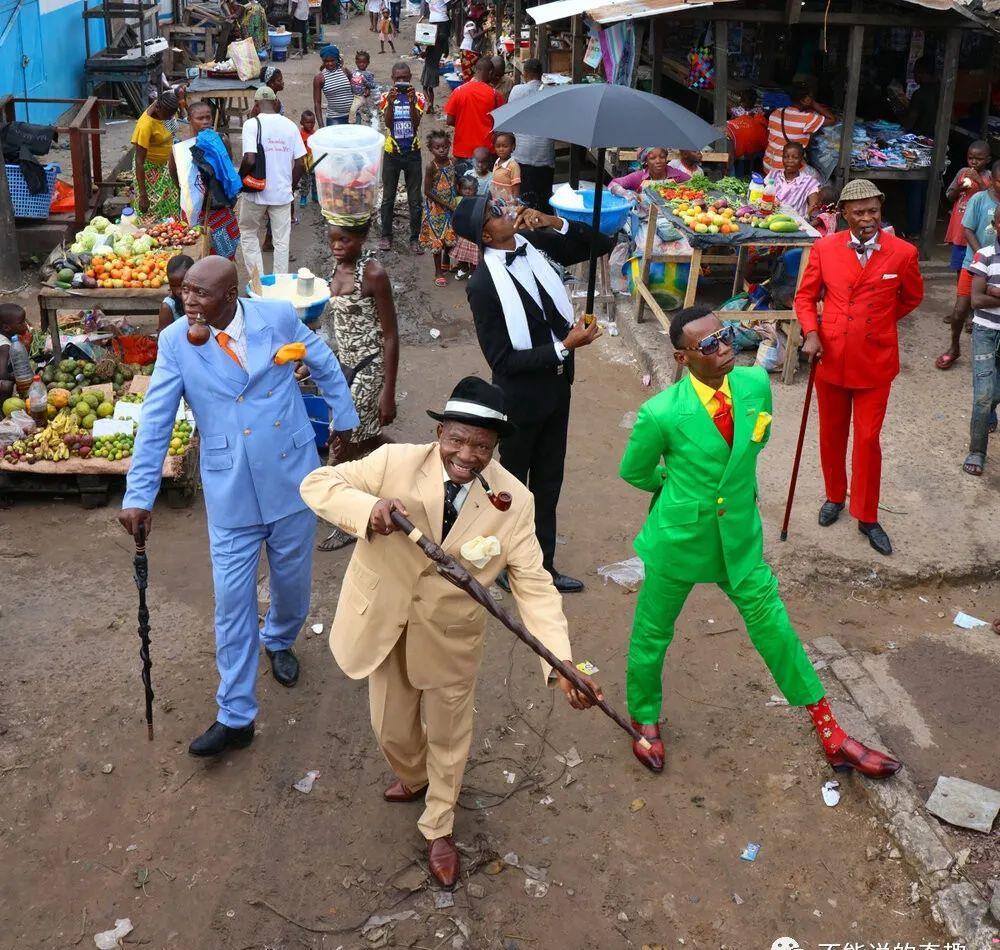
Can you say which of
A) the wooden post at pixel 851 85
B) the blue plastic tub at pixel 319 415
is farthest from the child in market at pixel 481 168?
the blue plastic tub at pixel 319 415

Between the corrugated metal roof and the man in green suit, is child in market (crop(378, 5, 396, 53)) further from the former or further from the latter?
the man in green suit

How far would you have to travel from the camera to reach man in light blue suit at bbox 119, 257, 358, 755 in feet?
14.2

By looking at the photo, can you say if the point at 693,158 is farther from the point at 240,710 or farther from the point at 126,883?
the point at 126,883

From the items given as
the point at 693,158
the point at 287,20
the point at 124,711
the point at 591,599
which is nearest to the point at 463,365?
the point at 693,158

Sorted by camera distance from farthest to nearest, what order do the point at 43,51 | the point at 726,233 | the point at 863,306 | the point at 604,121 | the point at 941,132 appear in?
the point at 43,51, the point at 941,132, the point at 726,233, the point at 863,306, the point at 604,121

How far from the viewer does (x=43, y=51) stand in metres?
16.2

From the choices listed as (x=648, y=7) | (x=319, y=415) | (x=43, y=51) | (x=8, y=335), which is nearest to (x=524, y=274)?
(x=319, y=415)

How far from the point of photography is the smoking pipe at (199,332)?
4281mm

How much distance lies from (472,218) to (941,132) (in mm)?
7241

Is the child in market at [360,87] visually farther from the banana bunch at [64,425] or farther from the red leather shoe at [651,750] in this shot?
the red leather shoe at [651,750]

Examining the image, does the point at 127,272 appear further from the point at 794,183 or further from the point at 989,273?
the point at 989,273

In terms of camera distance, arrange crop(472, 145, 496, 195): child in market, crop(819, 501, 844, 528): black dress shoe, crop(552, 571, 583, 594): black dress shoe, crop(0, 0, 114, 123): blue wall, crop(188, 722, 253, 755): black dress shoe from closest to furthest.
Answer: crop(188, 722, 253, 755): black dress shoe → crop(552, 571, 583, 594): black dress shoe → crop(819, 501, 844, 528): black dress shoe → crop(472, 145, 496, 195): child in market → crop(0, 0, 114, 123): blue wall

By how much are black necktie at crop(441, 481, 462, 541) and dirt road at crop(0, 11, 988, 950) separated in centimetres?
146

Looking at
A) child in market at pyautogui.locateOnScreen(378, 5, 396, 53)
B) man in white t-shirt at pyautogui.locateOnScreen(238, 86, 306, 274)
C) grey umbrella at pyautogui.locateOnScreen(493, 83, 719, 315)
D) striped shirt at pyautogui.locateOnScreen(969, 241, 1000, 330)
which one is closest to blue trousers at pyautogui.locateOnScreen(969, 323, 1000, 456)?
striped shirt at pyautogui.locateOnScreen(969, 241, 1000, 330)
